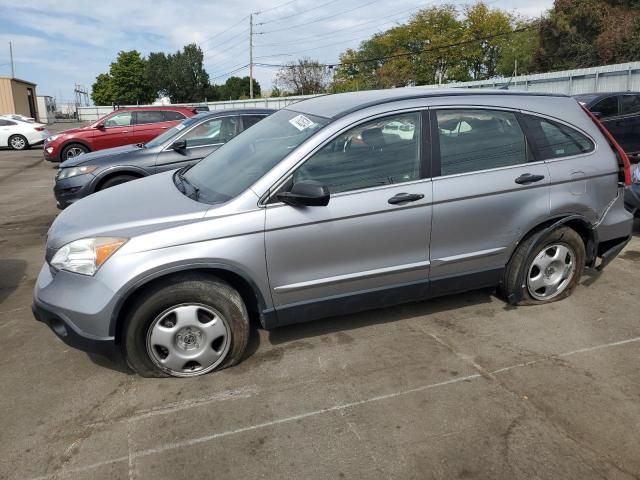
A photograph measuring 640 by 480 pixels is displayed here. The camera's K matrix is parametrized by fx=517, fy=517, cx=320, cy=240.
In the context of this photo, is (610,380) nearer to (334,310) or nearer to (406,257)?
(406,257)

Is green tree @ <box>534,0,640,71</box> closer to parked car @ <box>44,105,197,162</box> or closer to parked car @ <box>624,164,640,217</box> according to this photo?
parked car @ <box>44,105,197,162</box>

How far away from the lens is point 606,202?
13.7 feet

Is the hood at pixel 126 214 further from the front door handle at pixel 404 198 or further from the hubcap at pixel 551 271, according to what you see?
the hubcap at pixel 551 271

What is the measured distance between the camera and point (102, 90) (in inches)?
3127

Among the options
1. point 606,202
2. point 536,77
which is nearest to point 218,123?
point 606,202

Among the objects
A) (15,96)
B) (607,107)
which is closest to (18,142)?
(15,96)

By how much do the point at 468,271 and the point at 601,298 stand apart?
1449mm

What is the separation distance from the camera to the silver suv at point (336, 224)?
10.1 feet

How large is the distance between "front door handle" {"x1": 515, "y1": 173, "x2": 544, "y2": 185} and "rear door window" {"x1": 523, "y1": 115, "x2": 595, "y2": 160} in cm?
17

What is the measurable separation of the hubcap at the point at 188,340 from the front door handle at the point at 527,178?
7.65 feet

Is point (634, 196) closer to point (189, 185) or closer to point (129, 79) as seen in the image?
point (189, 185)

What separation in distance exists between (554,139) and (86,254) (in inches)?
135

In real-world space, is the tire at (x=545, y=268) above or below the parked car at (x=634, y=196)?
below

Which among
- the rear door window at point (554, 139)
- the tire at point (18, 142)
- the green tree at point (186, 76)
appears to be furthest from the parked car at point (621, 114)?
the green tree at point (186, 76)
